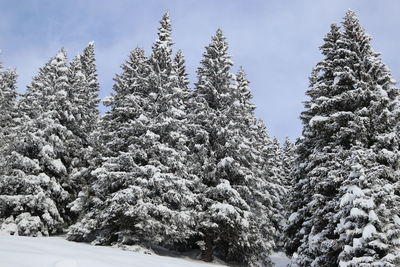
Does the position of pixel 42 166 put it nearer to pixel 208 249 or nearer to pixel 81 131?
pixel 81 131

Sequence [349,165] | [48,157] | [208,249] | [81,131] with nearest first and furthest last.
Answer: [349,165] → [208,249] → [48,157] → [81,131]

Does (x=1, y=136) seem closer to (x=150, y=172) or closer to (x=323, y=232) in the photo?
(x=150, y=172)

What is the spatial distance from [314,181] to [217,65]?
1113 centimetres

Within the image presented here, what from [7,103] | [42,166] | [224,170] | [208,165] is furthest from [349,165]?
[7,103]

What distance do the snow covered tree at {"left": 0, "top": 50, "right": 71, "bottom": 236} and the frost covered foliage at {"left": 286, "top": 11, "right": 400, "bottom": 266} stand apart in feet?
48.6

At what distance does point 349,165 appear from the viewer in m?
15.3

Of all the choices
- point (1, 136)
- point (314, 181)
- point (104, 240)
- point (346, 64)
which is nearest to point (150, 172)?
point (104, 240)

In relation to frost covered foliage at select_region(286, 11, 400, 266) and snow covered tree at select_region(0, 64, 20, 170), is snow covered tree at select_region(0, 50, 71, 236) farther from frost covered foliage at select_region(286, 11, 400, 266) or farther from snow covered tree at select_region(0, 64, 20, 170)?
frost covered foliage at select_region(286, 11, 400, 266)

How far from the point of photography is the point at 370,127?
17.1 m

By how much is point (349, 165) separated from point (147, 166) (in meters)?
9.95

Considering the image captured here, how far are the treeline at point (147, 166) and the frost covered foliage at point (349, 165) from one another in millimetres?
3961

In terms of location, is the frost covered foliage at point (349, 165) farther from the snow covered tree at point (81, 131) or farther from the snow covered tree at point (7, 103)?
the snow covered tree at point (7, 103)

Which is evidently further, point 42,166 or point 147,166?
point 42,166

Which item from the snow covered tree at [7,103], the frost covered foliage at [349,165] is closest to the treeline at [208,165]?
the frost covered foliage at [349,165]
